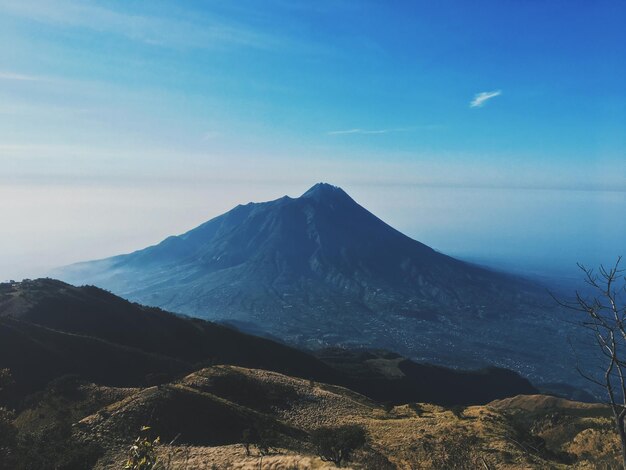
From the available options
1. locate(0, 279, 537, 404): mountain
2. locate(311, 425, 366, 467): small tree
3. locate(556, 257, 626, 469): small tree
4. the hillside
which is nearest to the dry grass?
the hillside

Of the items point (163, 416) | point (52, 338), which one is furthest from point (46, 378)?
point (163, 416)

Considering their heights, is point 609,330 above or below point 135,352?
above

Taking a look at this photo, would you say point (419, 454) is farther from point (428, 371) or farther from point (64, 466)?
point (428, 371)

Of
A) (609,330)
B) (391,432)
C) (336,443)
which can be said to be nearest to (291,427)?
(391,432)

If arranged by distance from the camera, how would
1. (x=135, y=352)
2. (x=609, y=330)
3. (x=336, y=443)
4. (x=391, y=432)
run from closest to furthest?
(x=609, y=330) → (x=336, y=443) → (x=391, y=432) → (x=135, y=352)

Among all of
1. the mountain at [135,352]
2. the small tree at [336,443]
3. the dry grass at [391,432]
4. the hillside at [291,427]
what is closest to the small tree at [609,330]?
the dry grass at [391,432]

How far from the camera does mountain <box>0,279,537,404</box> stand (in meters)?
57.3

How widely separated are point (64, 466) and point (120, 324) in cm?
7299

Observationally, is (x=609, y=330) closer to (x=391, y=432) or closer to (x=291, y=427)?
(x=391, y=432)

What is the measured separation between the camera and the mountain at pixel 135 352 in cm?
5728

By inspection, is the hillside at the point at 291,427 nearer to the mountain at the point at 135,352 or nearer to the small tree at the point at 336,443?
the small tree at the point at 336,443

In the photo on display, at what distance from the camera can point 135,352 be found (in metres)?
66.9

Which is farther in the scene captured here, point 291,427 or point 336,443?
point 291,427

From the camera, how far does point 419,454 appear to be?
3038 cm
